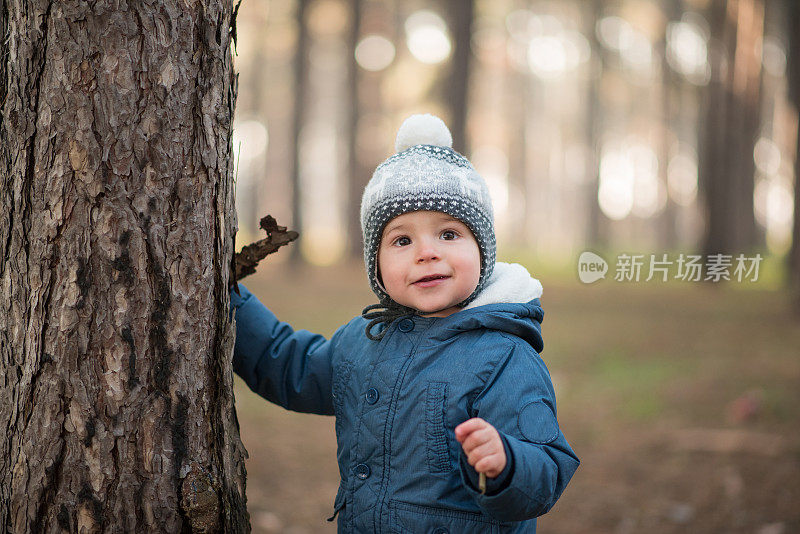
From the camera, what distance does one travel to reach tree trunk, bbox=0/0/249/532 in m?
1.89

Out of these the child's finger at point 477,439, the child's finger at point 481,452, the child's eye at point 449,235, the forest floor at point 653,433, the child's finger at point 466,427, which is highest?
the child's eye at point 449,235

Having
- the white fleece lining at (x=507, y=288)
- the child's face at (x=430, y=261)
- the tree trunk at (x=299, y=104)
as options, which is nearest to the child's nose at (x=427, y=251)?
the child's face at (x=430, y=261)

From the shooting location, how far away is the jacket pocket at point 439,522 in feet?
6.43

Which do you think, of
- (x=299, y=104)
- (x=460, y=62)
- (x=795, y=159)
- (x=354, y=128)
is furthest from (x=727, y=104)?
(x=299, y=104)

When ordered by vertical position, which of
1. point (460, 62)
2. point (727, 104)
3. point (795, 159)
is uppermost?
point (460, 62)

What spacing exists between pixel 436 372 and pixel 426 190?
0.54 meters

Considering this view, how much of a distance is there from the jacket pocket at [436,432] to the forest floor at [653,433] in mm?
2168

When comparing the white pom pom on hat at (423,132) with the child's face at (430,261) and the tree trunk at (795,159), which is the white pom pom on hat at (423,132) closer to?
the child's face at (430,261)

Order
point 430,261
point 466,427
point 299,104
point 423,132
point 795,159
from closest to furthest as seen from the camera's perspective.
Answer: point 466,427, point 430,261, point 423,132, point 795,159, point 299,104

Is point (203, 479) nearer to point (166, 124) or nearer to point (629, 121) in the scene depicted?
point (166, 124)

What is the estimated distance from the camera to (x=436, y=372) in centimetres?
207

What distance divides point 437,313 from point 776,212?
1782 inches

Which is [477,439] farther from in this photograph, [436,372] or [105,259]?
[105,259]

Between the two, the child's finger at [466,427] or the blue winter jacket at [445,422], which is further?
the blue winter jacket at [445,422]
